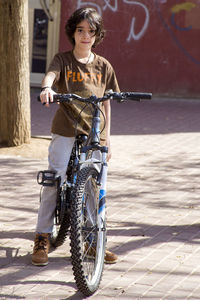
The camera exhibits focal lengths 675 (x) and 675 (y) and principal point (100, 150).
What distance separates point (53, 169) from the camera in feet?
16.0

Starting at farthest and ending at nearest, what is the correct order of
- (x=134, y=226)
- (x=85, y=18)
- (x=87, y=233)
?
(x=134, y=226) < (x=85, y=18) < (x=87, y=233)

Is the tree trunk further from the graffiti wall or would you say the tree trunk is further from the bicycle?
the graffiti wall

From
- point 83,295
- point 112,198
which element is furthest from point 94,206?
point 112,198

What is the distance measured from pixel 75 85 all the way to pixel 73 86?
18 millimetres

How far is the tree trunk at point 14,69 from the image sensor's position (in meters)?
8.98

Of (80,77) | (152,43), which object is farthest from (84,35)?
(152,43)

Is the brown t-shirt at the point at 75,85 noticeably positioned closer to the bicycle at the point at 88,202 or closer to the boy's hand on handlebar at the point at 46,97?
the bicycle at the point at 88,202

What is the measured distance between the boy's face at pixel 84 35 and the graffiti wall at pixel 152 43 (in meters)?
9.98

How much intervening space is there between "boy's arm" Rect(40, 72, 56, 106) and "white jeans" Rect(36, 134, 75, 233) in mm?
490

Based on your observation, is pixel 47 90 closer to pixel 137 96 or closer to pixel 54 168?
pixel 137 96

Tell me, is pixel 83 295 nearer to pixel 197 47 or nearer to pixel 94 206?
pixel 94 206

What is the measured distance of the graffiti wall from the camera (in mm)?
14641

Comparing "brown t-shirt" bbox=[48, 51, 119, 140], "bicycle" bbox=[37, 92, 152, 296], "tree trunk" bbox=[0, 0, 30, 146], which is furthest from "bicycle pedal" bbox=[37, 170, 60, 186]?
"tree trunk" bbox=[0, 0, 30, 146]

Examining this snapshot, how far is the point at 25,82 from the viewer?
9.10m
